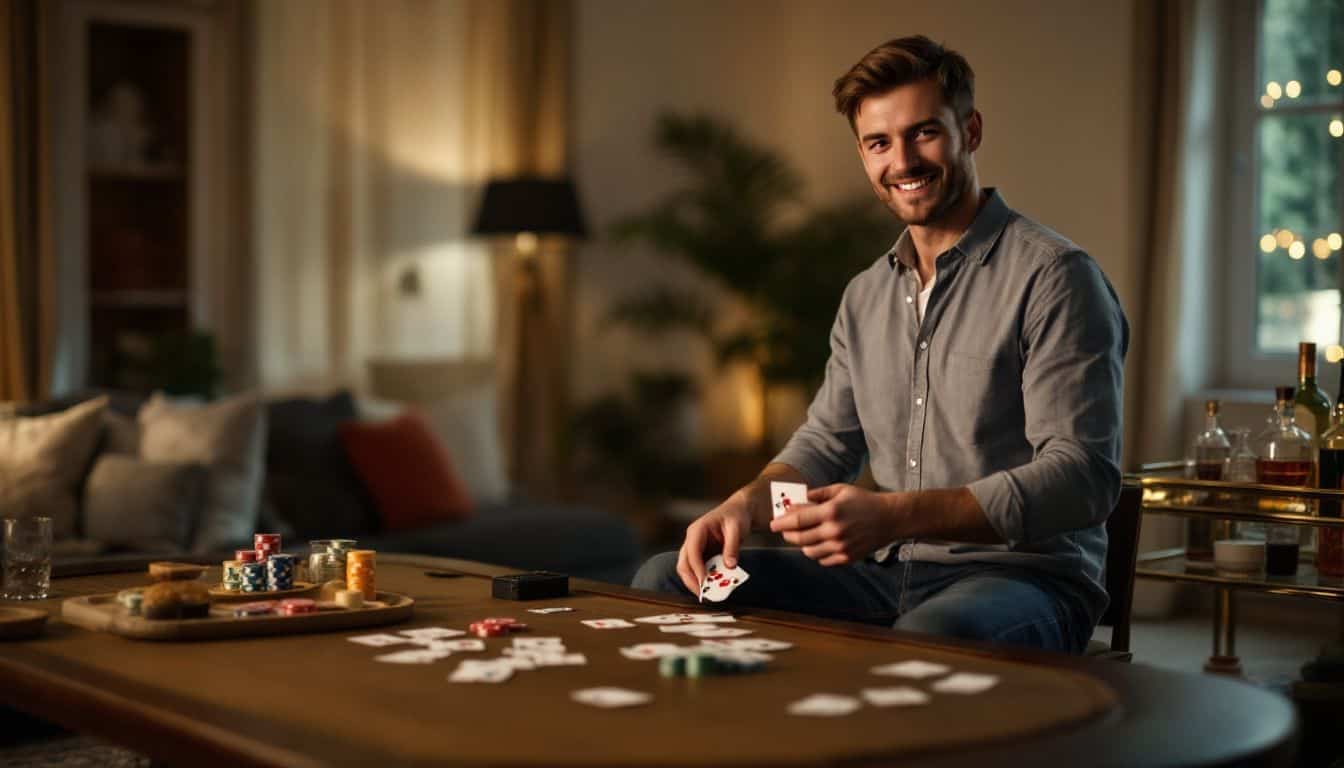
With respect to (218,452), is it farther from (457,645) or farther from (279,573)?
(457,645)

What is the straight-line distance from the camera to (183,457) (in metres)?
4.45

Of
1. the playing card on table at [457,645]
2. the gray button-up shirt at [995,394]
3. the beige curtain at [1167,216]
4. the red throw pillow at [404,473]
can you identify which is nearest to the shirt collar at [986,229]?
the gray button-up shirt at [995,394]

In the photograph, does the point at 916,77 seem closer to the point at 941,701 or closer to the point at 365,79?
the point at 941,701

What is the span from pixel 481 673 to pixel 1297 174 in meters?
4.99

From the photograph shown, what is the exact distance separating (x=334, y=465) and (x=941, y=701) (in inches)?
143

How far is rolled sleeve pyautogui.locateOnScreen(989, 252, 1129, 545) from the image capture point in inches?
87.3

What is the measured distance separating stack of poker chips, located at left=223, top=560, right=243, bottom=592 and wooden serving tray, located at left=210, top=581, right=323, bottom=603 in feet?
0.04

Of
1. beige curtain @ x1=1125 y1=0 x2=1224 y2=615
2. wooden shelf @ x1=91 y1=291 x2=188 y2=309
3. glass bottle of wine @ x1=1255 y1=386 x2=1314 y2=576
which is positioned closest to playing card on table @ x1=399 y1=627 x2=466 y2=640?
glass bottle of wine @ x1=1255 y1=386 x2=1314 y2=576

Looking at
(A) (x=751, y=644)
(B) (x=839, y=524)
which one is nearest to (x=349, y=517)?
(B) (x=839, y=524)

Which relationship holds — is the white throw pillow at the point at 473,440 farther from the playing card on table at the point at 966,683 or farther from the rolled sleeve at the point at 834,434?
the playing card on table at the point at 966,683

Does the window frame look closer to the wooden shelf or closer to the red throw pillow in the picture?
the red throw pillow

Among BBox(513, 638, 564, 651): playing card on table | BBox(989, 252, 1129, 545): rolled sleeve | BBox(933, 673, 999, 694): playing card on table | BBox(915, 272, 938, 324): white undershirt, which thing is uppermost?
BBox(915, 272, 938, 324): white undershirt

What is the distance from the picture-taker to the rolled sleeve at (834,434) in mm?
2740

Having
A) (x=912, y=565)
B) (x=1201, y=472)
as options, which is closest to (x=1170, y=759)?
(x=912, y=565)
